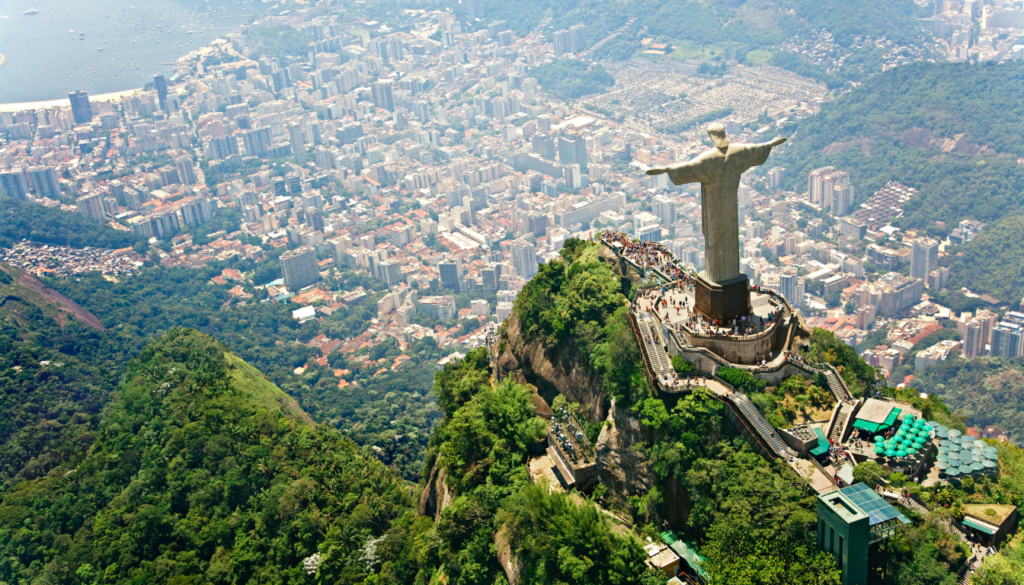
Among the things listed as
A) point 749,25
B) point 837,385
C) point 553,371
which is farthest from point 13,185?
point 837,385

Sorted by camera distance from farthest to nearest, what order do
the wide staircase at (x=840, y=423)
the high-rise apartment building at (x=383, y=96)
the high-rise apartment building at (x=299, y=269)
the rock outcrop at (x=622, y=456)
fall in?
the high-rise apartment building at (x=383, y=96)
the high-rise apartment building at (x=299, y=269)
the rock outcrop at (x=622, y=456)
the wide staircase at (x=840, y=423)

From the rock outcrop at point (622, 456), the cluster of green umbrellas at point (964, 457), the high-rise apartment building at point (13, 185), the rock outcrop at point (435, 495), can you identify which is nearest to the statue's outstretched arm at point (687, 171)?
the rock outcrop at point (622, 456)

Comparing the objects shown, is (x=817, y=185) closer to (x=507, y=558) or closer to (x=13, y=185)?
(x=507, y=558)

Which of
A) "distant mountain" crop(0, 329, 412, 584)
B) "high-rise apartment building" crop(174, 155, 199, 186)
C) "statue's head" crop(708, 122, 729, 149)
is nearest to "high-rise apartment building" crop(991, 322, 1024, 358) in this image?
"distant mountain" crop(0, 329, 412, 584)

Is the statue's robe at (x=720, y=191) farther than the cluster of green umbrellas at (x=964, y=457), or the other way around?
the statue's robe at (x=720, y=191)

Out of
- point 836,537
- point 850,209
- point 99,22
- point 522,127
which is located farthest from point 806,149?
point 99,22

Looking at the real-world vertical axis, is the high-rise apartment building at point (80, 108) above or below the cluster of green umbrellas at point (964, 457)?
below

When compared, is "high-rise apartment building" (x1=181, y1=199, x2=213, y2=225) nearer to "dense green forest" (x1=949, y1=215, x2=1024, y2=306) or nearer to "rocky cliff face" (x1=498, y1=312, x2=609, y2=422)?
"dense green forest" (x1=949, y1=215, x2=1024, y2=306)

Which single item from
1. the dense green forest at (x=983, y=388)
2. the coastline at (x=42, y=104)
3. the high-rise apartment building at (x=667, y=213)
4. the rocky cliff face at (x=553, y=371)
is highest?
the rocky cliff face at (x=553, y=371)

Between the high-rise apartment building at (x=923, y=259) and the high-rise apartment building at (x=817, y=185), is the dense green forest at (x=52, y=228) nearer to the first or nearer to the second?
the high-rise apartment building at (x=817, y=185)
